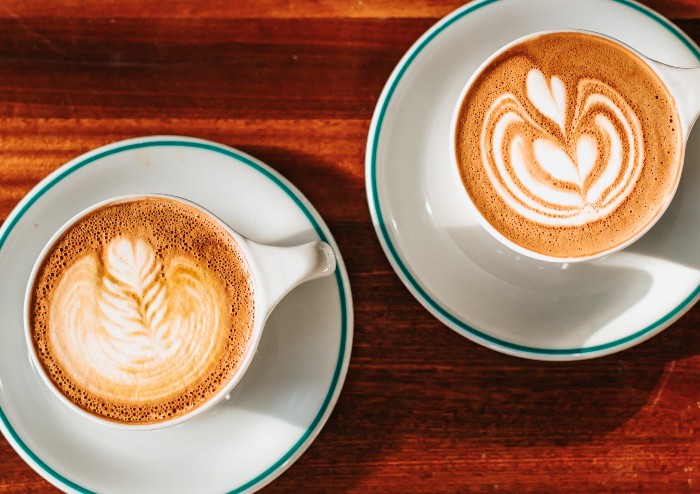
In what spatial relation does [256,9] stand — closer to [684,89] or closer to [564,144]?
[564,144]

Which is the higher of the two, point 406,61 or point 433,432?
point 406,61

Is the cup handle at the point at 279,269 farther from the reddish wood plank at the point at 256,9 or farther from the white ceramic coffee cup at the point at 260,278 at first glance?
the reddish wood plank at the point at 256,9

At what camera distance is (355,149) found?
1078 mm

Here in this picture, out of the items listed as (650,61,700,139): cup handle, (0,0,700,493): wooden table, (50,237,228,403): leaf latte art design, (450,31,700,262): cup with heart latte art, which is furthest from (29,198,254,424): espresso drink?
(650,61,700,139): cup handle

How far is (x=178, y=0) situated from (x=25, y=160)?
342 millimetres

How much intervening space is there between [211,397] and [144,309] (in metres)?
0.15

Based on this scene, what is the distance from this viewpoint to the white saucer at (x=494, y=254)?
97cm

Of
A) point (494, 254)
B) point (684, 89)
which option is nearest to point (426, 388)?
point (494, 254)

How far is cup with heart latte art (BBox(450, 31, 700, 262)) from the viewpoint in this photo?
0.95m

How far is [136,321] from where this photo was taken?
90cm

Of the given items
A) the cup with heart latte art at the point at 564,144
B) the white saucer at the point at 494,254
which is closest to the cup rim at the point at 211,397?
the white saucer at the point at 494,254

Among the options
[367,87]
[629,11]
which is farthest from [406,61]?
[629,11]

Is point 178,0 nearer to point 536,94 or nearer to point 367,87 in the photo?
point 367,87

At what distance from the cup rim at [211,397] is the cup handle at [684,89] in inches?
23.4
